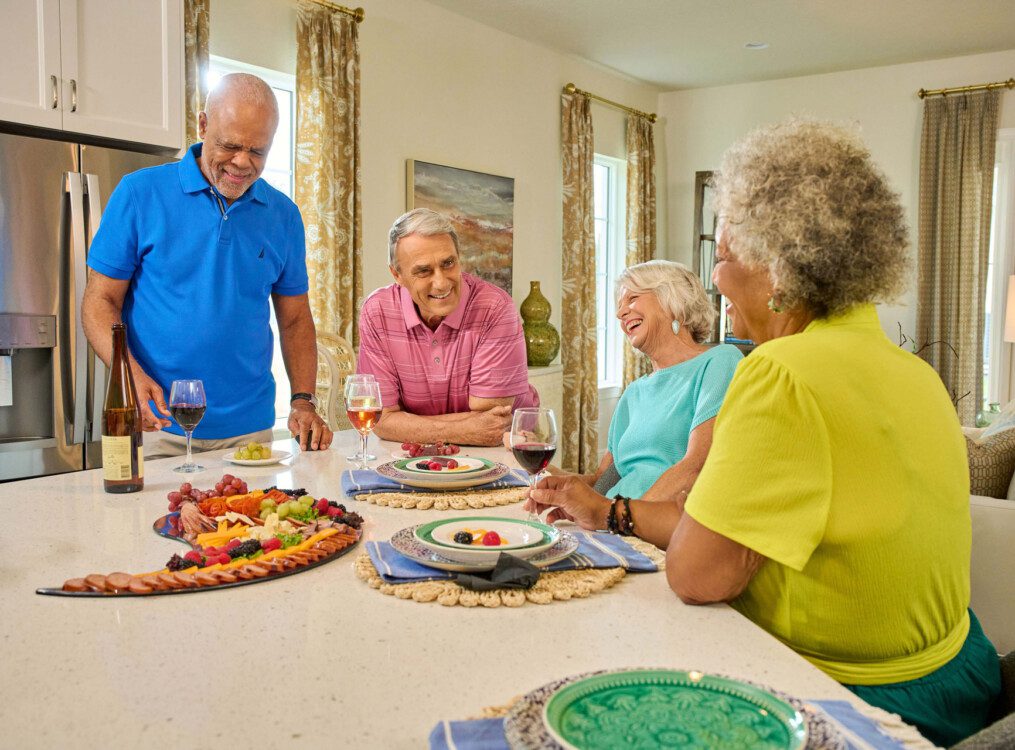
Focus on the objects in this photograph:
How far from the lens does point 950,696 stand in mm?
1177

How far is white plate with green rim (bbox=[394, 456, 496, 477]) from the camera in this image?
171cm

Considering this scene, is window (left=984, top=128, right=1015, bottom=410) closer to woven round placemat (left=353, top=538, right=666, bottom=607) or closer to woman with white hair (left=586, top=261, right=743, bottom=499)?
woman with white hair (left=586, top=261, right=743, bottom=499)

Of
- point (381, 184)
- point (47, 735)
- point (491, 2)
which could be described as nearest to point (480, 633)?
point (47, 735)

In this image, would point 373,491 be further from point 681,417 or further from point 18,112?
point 18,112

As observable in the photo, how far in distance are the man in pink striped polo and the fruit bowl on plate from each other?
1116 millimetres

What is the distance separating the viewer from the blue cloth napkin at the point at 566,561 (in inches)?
45.0

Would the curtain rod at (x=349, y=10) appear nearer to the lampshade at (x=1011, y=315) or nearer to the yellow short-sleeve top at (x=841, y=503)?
the yellow short-sleeve top at (x=841, y=503)

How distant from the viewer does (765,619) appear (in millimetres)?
1159

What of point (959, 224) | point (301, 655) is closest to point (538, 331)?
point (959, 224)

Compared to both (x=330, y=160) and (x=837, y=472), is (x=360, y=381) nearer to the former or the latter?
(x=837, y=472)

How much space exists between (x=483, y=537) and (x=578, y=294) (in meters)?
5.50

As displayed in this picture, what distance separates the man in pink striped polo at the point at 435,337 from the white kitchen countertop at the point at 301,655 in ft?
4.18

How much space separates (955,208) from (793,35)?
177 cm

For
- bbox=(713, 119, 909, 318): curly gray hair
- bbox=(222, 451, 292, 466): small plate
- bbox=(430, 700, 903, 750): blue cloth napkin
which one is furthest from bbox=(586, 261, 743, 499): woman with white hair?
bbox=(430, 700, 903, 750): blue cloth napkin
